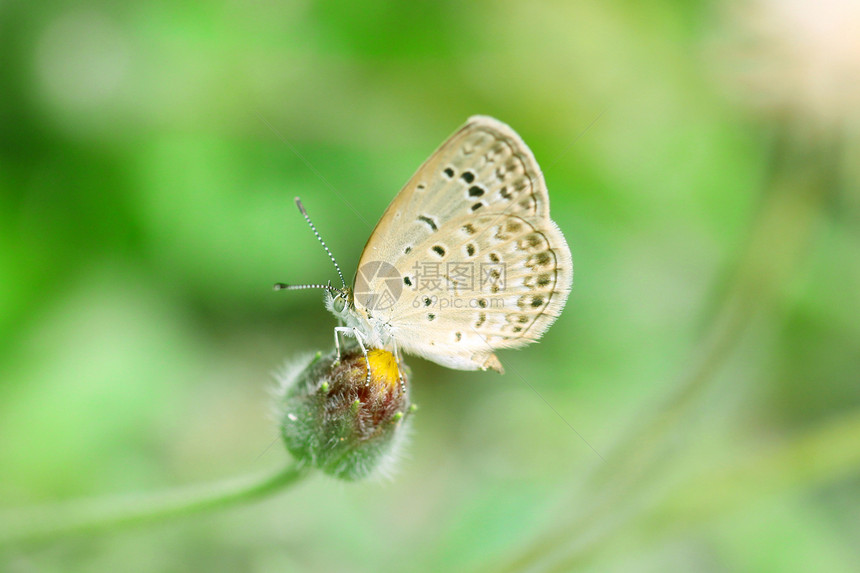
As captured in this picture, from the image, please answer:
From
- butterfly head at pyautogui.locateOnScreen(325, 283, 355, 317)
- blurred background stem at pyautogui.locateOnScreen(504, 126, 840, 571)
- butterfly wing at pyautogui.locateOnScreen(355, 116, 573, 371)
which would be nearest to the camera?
butterfly wing at pyautogui.locateOnScreen(355, 116, 573, 371)

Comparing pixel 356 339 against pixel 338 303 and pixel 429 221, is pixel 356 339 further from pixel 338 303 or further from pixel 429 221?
pixel 429 221

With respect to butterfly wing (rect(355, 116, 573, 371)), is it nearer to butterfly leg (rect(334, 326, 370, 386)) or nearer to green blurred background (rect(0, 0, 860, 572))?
butterfly leg (rect(334, 326, 370, 386))

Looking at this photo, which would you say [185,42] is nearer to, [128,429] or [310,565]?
[128,429]

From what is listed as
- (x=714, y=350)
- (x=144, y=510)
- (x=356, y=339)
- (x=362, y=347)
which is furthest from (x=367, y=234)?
(x=144, y=510)

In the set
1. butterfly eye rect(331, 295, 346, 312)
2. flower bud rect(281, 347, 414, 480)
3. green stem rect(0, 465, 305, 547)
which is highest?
butterfly eye rect(331, 295, 346, 312)

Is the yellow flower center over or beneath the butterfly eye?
beneath

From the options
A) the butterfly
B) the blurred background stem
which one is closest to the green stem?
the butterfly

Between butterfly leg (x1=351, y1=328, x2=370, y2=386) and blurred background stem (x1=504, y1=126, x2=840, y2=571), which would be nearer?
butterfly leg (x1=351, y1=328, x2=370, y2=386)
